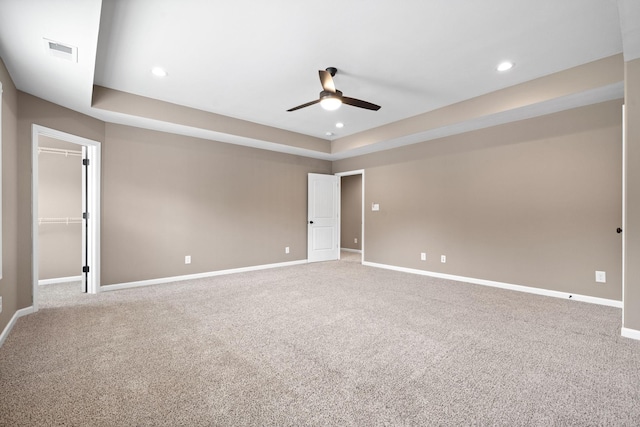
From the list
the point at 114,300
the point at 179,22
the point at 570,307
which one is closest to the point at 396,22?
the point at 179,22

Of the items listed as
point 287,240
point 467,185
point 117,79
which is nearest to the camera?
point 117,79

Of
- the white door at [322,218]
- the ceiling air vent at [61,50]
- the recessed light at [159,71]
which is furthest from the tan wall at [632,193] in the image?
the white door at [322,218]

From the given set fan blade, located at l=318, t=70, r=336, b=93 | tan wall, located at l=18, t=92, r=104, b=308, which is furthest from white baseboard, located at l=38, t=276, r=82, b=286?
fan blade, located at l=318, t=70, r=336, b=93

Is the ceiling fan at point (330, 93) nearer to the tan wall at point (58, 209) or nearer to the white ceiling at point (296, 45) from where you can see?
the white ceiling at point (296, 45)

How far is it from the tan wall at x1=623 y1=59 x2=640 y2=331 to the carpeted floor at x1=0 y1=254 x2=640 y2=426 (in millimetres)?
331

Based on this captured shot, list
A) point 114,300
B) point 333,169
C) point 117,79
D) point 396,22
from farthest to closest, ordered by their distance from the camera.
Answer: point 333,169 → point 114,300 → point 117,79 → point 396,22

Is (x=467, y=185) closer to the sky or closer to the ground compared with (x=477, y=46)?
closer to the ground

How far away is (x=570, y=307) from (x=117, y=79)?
6.09 meters

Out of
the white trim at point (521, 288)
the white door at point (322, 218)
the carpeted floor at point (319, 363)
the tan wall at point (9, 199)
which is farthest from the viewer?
the white door at point (322, 218)

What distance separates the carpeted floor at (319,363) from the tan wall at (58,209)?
1.26 meters

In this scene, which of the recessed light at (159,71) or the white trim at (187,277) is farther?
the white trim at (187,277)

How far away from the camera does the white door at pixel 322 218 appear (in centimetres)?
659

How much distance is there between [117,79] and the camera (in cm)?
338

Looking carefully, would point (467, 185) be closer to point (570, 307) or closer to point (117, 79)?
point (570, 307)
